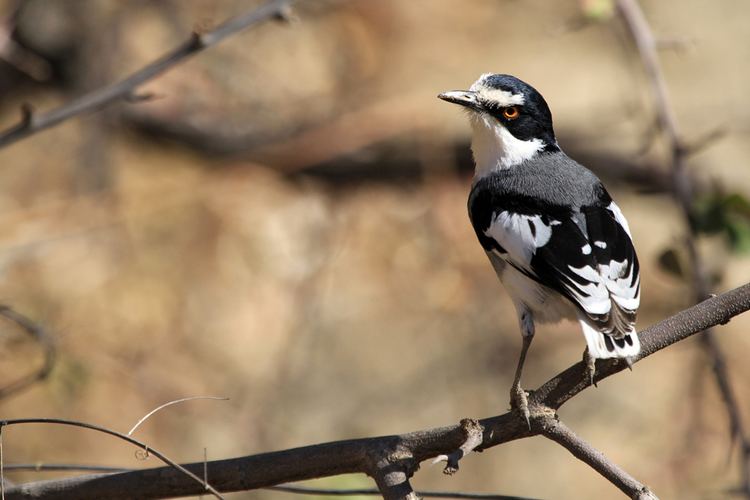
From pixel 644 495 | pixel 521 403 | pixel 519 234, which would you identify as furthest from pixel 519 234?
pixel 644 495

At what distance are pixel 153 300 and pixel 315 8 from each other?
2355mm

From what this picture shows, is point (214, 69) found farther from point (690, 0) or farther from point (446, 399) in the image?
point (690, 0)

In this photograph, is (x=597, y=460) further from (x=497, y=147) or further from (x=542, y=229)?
→ (x=497, y=147)

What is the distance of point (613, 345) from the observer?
246 cm

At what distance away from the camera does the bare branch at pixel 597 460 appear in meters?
2.24

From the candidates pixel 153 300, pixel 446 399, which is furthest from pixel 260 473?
pixel 153 300

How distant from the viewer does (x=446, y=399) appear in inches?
241

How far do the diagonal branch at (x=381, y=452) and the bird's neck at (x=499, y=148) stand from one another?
1.12 m

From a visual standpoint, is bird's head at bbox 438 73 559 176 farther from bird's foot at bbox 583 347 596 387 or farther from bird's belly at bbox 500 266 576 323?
bird's foot at bbox 583 347 596 387

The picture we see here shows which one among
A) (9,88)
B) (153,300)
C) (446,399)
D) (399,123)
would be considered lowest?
(446,399)

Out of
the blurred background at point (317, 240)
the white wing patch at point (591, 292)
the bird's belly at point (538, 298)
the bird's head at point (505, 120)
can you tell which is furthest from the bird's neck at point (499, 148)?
the blurred background at point (317, 240)

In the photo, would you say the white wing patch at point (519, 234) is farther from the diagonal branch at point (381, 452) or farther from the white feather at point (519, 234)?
the diagonal branch at point (381, 452)

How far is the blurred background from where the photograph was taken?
5.98 meters

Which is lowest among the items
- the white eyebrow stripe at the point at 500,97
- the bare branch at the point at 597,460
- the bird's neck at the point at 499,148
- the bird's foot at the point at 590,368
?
the bare branch at the point at 597,460
